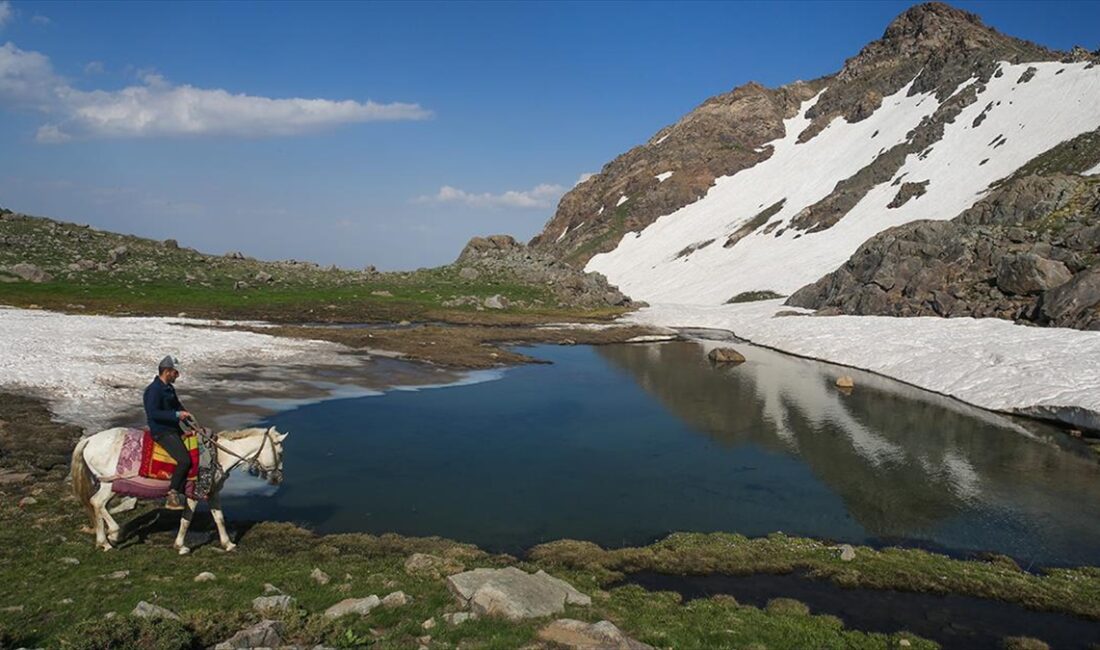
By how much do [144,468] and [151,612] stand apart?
20.0 ft

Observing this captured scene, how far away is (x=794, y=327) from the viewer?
268 ft

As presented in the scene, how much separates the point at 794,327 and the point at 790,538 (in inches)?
2500

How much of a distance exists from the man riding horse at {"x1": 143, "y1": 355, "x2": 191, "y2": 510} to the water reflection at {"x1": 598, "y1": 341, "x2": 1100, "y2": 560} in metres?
24.5

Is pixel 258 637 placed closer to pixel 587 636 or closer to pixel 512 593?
pixel 512 593

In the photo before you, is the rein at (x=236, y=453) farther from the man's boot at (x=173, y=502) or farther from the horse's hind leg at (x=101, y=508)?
the horse's hind leg at (x=101, y=508)

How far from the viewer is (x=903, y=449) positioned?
118ft

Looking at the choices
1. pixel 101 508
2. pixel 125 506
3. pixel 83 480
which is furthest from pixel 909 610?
pixel 125 506

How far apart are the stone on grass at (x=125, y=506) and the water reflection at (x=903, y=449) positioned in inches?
1050

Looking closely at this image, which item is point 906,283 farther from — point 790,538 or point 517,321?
point 790,538

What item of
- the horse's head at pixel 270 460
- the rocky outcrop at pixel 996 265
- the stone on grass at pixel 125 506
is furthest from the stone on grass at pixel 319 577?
the rocky outcrop at pixel 996 265

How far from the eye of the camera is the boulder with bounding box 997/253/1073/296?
63.3 meters

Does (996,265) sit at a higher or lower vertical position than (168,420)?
higher

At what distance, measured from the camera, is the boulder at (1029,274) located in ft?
208

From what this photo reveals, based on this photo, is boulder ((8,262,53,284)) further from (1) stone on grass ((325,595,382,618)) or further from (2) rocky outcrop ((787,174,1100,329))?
(2) rocky outcrop ((787,174,1100,329))
